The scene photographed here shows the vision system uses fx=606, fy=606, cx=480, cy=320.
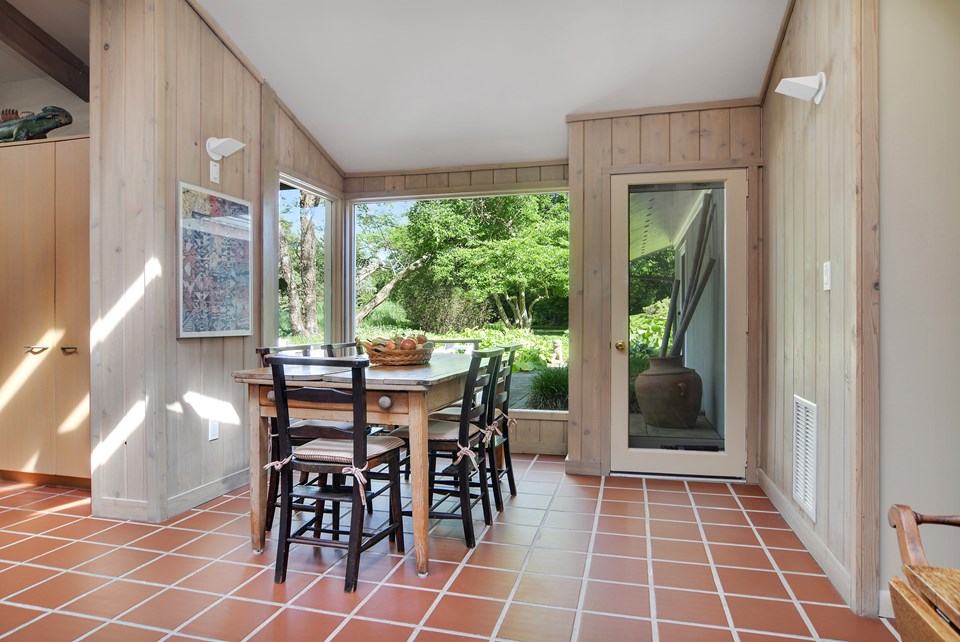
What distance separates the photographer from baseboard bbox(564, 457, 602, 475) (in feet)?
13.8

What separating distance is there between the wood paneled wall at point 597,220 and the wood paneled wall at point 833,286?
2.20 ft

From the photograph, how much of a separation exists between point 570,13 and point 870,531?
2936mm

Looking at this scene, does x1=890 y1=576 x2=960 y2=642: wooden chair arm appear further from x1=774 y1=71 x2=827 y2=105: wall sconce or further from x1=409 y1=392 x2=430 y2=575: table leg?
x1=774 y1=71 x2=827 y2=105: wall sconce

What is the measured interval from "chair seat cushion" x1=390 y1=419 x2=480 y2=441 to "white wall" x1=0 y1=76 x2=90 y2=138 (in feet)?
11.4

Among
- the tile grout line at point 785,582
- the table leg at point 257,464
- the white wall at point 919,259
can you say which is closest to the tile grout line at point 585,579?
the tile grout line at point 785,582

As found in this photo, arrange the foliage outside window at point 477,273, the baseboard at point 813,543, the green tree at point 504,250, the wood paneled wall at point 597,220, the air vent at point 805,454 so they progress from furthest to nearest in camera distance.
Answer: the green tree at point 504,250, the foliage outside window at point 477,273, the wood paneled wall at point 597,220, the air vent at point 805,454, the baseboard at point 813,543

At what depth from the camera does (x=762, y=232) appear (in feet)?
13.0

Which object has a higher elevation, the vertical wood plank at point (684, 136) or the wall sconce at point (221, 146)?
the vertical wood plank at point (684, 136)

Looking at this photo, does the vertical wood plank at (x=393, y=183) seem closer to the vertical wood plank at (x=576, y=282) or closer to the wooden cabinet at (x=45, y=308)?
the vertical wood plank at (x=576, y=282)

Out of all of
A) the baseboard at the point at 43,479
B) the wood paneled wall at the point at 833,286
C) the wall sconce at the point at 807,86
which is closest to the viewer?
the wood paneled wall at the point at 833,286

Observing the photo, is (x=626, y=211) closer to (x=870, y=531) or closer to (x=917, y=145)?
(x=917, y=145)

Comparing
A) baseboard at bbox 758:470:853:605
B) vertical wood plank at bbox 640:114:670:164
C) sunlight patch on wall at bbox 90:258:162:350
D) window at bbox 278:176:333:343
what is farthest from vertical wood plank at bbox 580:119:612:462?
sunlight patch on wall at bbox 90:258:162:350

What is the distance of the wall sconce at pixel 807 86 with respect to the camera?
264cm

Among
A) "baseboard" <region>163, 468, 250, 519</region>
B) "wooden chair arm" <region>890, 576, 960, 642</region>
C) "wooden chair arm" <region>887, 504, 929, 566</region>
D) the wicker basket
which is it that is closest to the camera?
"wooden chair arm" <region>890, 576, 960, 642</region>
